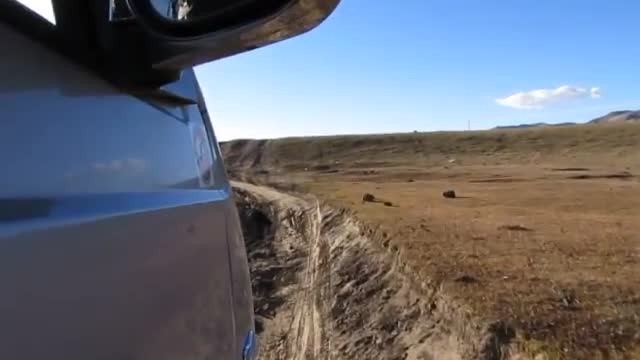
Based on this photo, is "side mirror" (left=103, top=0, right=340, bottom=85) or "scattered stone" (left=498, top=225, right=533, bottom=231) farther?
"scattered stone" (left=498, top=225, right=533, bottom=231)

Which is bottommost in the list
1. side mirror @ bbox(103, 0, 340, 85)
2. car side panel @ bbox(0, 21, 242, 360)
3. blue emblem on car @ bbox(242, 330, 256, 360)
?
blue emblem on car @ bbox(242, 330, 256, 360)

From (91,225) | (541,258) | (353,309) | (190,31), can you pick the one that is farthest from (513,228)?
(91,225)

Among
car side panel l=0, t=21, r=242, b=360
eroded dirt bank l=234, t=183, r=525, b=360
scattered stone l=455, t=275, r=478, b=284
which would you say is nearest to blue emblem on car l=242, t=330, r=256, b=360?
car side panel l=0, t=21, r=242, b=360

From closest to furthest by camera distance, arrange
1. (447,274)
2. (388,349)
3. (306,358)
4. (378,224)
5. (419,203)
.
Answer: (388,349)
(306,358)
(447,274)
(378,224)
(419,203)

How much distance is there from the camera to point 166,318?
1.52m

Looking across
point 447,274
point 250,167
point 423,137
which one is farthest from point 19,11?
point 423,137

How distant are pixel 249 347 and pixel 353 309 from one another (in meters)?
9.33

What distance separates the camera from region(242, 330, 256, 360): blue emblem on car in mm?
2219

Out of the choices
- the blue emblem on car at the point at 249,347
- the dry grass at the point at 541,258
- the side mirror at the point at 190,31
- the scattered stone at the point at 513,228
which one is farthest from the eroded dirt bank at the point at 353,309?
the side mirror at the point at 190,31

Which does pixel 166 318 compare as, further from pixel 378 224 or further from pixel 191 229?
pixel 378 224

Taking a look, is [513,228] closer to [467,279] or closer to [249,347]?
[467,279]

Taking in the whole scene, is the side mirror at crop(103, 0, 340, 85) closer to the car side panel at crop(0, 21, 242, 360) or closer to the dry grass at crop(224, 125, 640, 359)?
the car side panel at crop(0, 21, 242, 360)

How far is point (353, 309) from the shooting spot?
1152 cm

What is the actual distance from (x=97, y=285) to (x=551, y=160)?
3122 inches
